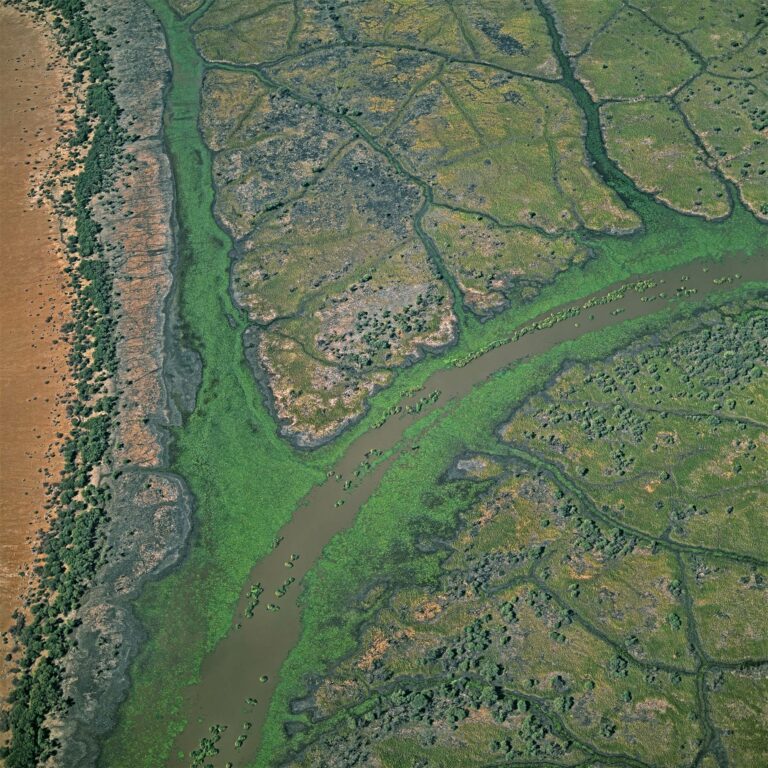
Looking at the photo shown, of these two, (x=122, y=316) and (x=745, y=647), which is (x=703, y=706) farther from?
(x=122, y=316)

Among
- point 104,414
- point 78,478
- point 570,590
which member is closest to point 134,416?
point 104,414

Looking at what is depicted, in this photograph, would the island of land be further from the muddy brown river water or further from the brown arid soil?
the brown arid soil

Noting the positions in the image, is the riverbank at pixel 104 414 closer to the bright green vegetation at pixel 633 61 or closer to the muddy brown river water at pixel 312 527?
the muddy brown river water at pixel 312 527

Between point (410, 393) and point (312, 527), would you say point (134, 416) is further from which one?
point (410, 393)

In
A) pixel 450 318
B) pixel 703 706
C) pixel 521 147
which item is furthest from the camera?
pixel 521 147

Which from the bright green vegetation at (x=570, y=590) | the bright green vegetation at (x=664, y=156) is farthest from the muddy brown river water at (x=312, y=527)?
the bright green vegetation at (x=664, y=156)

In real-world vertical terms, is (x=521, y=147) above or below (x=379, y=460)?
above

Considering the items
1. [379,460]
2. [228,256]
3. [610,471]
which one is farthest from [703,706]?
[228,256]
